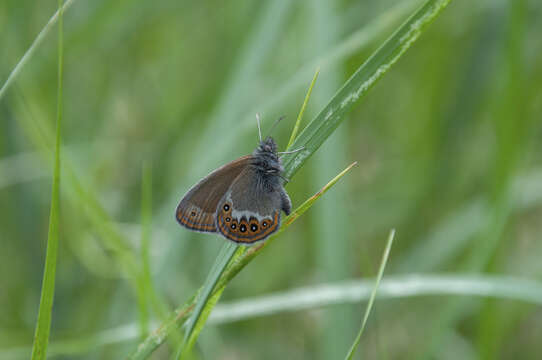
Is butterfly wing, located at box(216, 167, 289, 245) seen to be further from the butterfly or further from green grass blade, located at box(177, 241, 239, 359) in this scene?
green grass blade, located at box(177, 241, 239, 359)

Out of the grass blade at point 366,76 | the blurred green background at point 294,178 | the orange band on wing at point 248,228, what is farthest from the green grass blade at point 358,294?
the grass blade at point 366,76

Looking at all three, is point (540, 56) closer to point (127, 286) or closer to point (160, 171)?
point (160, 171)

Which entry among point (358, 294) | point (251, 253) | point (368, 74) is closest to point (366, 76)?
point (368, 74)

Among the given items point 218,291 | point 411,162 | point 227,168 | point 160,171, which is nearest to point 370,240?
point 411,162

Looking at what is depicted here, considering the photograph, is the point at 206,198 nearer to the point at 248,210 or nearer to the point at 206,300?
the point at 248,210

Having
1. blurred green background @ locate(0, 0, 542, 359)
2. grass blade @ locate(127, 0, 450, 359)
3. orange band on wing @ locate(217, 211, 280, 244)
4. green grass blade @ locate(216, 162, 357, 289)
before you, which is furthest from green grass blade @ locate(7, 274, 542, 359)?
grass blade @ locate(127, 0, 450, 359)

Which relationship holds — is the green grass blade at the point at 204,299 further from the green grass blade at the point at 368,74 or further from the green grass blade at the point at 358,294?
the green grass blade at the point at 358,294
